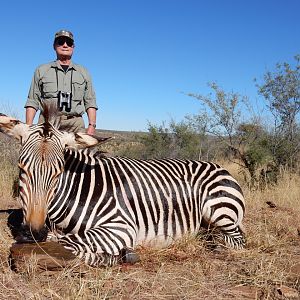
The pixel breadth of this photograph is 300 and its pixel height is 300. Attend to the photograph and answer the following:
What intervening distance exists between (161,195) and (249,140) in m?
7.18

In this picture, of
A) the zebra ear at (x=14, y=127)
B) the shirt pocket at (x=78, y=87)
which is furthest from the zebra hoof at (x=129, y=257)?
the shirt pocket at (x=78, y=87)

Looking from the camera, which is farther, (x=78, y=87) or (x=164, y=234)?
(x=78, y=87)

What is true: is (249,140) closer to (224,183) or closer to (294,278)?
(224,183)

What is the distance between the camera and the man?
4988 mm

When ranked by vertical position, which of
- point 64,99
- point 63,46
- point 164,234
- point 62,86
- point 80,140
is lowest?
point 164,234

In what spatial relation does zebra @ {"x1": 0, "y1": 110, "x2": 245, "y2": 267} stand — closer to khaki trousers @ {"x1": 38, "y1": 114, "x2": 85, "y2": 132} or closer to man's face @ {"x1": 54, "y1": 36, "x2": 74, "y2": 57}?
khaki trousers @ {"x1": 38, "y1": 114, "x2": 85, "y2": 132}

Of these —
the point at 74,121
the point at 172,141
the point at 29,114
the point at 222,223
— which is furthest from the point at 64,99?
the point at 172,141

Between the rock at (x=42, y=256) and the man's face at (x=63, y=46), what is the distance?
9.17ft

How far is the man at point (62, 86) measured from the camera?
16.4 feet

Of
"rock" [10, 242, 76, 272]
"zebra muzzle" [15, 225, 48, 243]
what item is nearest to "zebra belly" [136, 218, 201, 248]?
"rock" [10, 242, 76, 272]

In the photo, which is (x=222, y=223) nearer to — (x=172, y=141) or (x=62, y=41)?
(x=62, y=41)

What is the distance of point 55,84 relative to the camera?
199 inches

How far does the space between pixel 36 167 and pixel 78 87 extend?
2419 millimetres

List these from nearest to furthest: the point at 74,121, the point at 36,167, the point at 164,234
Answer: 1. the point at 36,167
2. the point at 164,234
3. the point at 74,121
